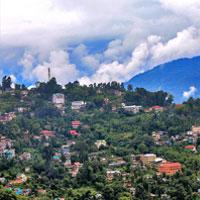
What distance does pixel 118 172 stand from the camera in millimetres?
35875

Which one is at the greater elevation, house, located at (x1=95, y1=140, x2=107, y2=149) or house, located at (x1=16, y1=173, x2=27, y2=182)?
house, located at (x1=95, y1=140, x2=107, y2=149)

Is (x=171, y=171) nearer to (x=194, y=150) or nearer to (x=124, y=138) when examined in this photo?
(x=194, y=150)

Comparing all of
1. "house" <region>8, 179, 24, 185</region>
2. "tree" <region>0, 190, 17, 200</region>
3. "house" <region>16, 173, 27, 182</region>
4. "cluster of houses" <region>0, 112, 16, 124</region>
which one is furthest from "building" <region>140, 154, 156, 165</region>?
"cluster of houses" <region>0, 112, 16, 124</region>

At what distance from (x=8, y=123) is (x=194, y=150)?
1866cm

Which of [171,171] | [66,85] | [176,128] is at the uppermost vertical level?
[66,85]

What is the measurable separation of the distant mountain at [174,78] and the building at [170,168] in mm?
51734

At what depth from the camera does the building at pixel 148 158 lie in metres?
38.8

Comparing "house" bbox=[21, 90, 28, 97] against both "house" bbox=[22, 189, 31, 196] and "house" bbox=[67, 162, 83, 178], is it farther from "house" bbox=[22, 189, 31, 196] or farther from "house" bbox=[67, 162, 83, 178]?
"house" bbox=[22, 189, 31, 196]

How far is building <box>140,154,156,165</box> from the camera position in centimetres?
3878

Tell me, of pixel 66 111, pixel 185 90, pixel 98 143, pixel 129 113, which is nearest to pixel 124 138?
pixel 98 143

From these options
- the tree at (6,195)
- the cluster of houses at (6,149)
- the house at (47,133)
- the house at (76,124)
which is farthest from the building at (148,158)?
the tree at (6,195)

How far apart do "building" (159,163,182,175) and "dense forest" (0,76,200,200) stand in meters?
0.14

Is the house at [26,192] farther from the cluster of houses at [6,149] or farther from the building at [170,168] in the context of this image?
the building at [170,168]

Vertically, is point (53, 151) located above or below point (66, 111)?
below
